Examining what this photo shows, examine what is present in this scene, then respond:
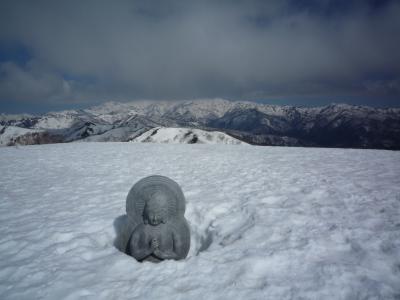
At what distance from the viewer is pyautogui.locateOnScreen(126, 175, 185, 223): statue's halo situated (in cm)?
591

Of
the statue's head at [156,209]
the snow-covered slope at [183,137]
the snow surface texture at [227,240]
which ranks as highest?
the snow-covered slope at [183,137]

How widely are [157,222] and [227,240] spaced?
6.54ft

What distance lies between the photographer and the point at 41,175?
13836mm

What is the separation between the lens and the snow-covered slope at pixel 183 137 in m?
126

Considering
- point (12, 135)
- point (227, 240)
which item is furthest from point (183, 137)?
point (227, 240)

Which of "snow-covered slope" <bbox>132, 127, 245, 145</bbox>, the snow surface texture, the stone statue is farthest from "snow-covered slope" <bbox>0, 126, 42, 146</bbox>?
the stone statue

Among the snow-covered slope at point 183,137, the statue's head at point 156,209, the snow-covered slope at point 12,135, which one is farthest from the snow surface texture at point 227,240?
the snow-covered slope at point 183,137

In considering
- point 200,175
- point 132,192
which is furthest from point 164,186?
point 200,175

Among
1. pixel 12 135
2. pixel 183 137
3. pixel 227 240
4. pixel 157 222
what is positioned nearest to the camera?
pixel 157 222

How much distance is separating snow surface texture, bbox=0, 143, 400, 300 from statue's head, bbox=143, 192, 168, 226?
3.00 feet

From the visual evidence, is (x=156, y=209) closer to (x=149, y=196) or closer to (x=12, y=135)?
(x=149, y=196)

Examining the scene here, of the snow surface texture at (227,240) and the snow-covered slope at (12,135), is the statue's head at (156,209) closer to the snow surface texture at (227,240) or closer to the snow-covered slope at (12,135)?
the snow surface texture at (227,240)

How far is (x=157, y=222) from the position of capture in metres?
5.73

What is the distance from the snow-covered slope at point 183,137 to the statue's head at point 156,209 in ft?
387
